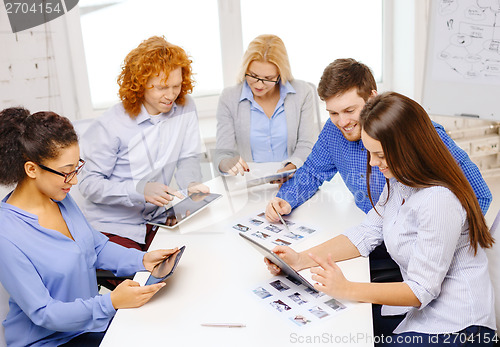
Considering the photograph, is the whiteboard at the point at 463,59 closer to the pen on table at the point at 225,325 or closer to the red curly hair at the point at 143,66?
the red curly hair at the point at 143,66

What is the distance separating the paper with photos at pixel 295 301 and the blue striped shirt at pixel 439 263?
0.24 m

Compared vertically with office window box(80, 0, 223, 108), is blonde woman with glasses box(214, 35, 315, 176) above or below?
below

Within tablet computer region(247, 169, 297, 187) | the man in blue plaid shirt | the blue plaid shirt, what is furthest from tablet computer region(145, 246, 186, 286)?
tablet computer region(247, 169, 297, 187)

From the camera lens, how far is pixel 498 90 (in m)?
2.98

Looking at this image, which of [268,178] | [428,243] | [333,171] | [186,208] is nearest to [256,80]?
[268,178]

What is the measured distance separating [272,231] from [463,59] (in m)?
1.94

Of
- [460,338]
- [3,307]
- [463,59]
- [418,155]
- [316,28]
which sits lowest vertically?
[460,338]

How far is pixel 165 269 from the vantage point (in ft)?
5.07

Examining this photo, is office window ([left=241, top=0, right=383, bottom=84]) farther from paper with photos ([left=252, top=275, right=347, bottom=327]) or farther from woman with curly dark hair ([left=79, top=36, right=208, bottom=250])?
paper with photos ([left=252, top=275, right=347, bottom=327])

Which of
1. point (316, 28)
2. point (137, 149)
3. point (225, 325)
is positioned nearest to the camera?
point (225, 325)

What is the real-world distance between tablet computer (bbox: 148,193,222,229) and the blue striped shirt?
0.79 meters

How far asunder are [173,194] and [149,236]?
0.29 meters

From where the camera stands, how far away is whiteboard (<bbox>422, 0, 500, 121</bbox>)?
2945mm

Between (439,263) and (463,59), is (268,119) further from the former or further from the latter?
(439,263)
